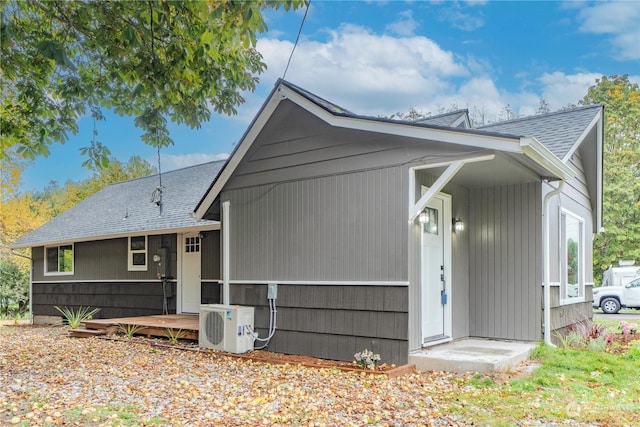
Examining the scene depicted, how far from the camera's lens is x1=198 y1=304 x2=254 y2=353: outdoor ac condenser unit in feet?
22.7

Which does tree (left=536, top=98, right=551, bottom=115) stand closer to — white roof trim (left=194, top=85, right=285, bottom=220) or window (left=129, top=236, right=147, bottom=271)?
window (left=129, top=236, right=147, bottom=271)

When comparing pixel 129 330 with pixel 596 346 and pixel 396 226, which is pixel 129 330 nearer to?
pixel 396 226

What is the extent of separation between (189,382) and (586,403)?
3.81 m

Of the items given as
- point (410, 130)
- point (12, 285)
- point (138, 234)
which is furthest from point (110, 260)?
point (410, 130)

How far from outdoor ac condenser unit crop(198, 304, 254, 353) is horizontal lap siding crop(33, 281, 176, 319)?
3756 mm

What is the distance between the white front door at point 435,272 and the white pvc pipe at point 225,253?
314 centimetres

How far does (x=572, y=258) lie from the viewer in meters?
8.26

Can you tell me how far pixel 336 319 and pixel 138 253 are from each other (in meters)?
7.02

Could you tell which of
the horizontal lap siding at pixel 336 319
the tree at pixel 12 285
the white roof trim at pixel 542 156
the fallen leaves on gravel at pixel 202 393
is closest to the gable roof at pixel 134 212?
the horizontal lap siding at pixel 336 319

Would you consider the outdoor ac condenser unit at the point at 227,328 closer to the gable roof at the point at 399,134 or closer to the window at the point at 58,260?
the gable roof at the point at 399,134

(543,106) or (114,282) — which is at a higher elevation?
(543,106)

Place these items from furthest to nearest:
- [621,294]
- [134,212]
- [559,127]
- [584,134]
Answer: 1. [621,294]
2. [134,212]
3. [559,127]
4. [584,134]

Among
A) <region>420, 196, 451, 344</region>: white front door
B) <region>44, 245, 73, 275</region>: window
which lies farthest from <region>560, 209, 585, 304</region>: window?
<region>44, 245, 73, 275</region>: window

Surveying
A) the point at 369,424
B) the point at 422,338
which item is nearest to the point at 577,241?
the point at 422,338
